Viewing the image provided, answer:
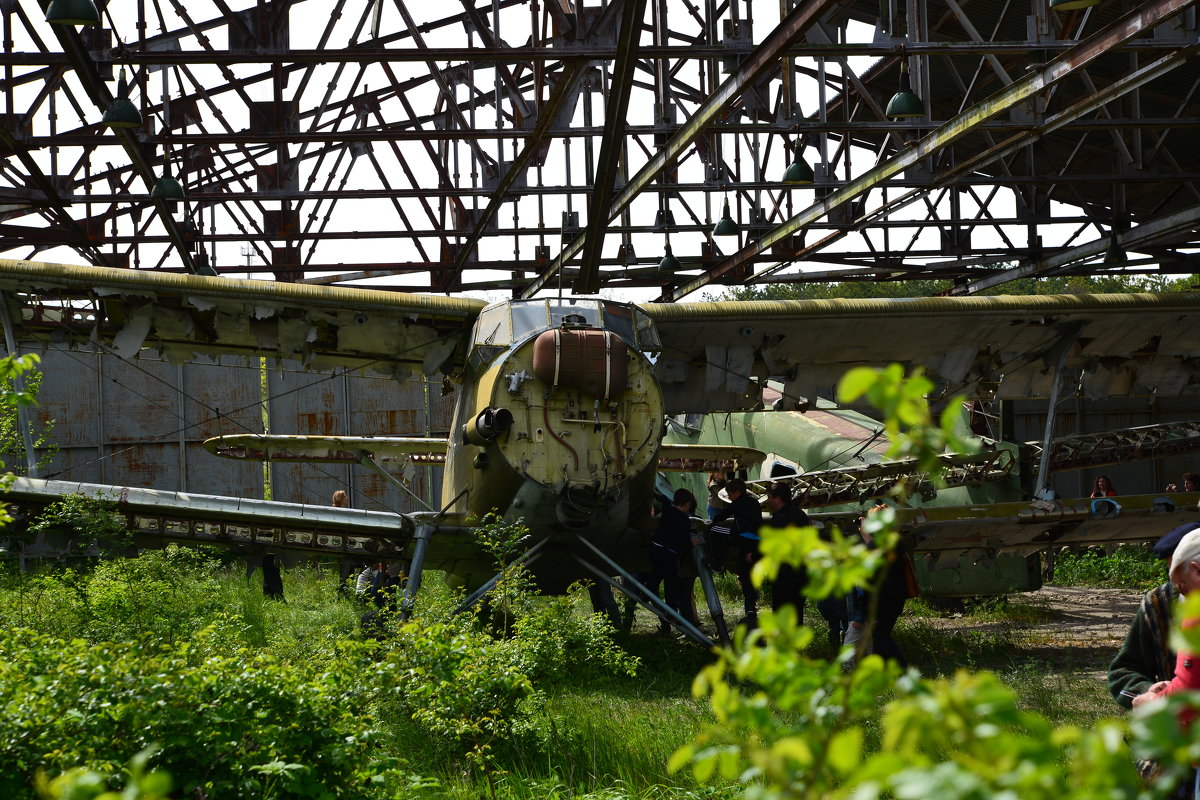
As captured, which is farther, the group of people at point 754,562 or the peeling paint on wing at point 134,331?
the peeling paint on wing at point 134,331

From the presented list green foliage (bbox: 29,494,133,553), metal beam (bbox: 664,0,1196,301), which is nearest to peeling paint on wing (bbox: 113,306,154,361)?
green foliage (bbox: 29,494,133,553)

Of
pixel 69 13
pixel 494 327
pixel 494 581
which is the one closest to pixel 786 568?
pixel 494 581

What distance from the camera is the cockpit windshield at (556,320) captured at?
33.7 feet

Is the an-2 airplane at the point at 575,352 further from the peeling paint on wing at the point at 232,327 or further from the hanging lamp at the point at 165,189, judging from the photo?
the hanging lamp at the point at 165,189

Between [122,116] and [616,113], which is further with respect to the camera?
[122,116]

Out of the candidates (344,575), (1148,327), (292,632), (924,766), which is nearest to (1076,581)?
(1148,327)

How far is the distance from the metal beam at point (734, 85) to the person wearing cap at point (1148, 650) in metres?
7.03

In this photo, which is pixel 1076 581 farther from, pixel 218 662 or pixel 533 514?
pixel 218 662

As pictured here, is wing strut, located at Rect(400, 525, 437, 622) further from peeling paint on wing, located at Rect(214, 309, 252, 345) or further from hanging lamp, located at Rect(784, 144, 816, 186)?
hanging lamp, located at Rect(784, 144, 816, 186)

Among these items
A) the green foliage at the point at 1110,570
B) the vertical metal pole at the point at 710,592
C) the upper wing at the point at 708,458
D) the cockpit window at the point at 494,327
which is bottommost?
the green foliage at the point at 1110,570

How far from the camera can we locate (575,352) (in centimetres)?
962

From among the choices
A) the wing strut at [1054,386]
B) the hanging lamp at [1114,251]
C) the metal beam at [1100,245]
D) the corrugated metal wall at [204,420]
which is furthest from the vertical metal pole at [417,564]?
the corrugated metal wall at [204,420]

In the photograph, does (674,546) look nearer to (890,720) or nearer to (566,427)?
(566,427)

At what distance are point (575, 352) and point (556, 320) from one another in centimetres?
80
